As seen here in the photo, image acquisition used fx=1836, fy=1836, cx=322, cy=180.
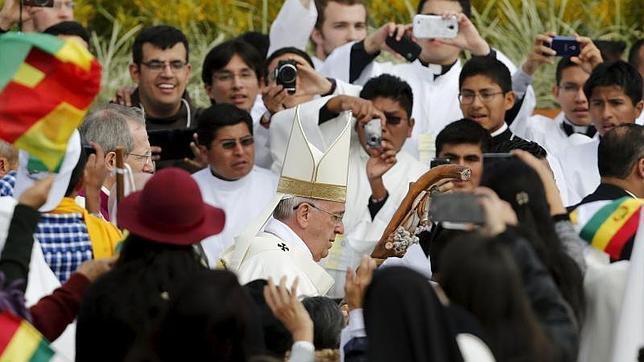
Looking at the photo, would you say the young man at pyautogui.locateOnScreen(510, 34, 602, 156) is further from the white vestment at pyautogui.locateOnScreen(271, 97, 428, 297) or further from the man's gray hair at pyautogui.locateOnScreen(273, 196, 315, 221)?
the man's gray hair at pyautogui.locateOnScreen(273, 196, 315, 221)

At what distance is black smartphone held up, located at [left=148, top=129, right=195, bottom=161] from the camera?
9695 mm

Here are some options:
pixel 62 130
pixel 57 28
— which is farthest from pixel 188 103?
pixel 62 130

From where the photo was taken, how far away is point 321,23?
38.2 feet

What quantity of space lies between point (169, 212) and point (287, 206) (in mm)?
2500

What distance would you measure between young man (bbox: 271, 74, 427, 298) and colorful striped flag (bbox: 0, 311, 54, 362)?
3.06 m

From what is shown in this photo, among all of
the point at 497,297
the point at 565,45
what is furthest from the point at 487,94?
the point at 497,297

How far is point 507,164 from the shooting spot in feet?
19.1

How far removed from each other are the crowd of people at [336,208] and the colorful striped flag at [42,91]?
63 mm

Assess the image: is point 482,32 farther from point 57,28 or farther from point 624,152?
point 624,152

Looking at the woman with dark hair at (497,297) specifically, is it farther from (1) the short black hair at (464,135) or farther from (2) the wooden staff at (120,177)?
(1) the short black hair at (464,135)

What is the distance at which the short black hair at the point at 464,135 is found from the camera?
359 inches

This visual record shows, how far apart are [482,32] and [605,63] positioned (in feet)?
9.92

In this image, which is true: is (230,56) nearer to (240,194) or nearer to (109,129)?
(240,194)

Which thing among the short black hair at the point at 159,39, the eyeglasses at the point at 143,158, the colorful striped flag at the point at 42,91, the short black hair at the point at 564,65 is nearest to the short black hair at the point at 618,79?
the short black hair at the point at 564,65
